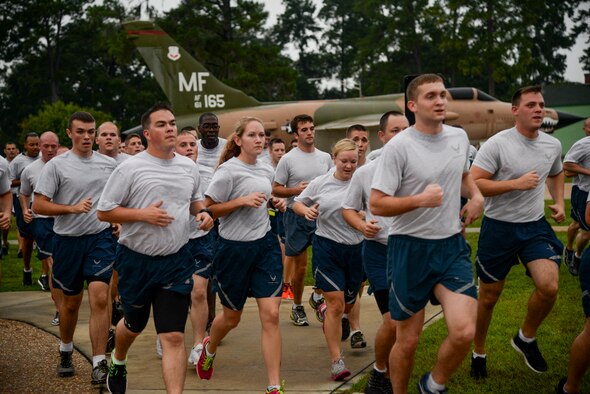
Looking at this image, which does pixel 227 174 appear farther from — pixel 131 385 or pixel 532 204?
pixel 532 204

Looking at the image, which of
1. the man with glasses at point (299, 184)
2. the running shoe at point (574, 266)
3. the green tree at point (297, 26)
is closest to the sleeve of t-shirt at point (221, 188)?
the man with glasses at point (299, 184)

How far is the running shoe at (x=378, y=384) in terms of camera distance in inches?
247

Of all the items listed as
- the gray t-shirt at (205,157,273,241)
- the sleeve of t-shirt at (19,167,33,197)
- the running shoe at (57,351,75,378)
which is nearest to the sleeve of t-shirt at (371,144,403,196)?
the gray t-shirt at (205,157,273,241)

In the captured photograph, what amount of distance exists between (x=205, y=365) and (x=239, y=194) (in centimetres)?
145

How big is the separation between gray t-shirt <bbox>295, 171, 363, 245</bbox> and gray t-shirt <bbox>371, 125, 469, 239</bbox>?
6.83 ft

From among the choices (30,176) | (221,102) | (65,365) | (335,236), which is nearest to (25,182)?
(30,176)

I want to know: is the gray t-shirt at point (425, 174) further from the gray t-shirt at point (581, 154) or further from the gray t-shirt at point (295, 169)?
the gray t-shirt at point (581, 154)

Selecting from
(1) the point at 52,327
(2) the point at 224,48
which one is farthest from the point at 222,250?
(2) the point at 224,48

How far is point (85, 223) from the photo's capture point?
24.4ft

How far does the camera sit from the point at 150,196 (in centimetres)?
581

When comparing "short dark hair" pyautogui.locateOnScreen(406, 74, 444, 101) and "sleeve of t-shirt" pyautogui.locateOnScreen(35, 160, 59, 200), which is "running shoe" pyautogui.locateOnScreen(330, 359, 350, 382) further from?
"sleeve of t-shirt" pyautogui.locateOnScreen(35, 160, 59, 200)

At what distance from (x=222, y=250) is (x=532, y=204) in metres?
2.47

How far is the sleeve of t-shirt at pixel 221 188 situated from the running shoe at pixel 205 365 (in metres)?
1.18

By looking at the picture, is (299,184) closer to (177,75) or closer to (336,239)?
(336,239)
